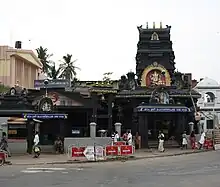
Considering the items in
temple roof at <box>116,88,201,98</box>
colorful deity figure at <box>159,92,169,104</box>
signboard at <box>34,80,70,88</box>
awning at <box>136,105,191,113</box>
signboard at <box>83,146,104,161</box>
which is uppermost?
signboard at <box>34,80,70,88</box>

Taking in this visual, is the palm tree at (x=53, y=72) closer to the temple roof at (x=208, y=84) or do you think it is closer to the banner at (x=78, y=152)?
the temple roof at (x=208, y=84)

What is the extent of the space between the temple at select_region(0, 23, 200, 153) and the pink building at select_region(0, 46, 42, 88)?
32.4 ft

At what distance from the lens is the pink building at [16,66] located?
173 ft

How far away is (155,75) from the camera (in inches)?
1843

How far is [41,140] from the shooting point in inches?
1490

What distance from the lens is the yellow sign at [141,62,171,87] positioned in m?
46.5

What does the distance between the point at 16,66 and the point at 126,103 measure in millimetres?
15281

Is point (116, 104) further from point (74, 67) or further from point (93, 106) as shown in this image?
point (74, 67)

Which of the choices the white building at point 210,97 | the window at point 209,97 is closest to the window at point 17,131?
the white building at point 210,97

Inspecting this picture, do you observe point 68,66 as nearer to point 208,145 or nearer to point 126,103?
point 126,103

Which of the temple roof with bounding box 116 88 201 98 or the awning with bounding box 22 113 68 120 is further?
the temple roof with bounding box 116 88 201 98

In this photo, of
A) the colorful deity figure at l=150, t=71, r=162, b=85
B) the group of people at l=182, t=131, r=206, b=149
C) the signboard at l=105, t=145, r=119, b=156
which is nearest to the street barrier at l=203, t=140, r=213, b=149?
the group of people at l=182, t=131, r=206, b=149

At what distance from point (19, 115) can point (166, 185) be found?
73.6 ft

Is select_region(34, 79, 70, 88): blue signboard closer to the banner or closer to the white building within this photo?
the banner
